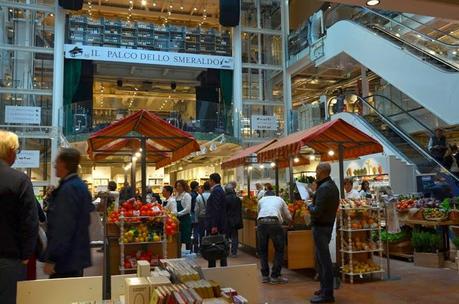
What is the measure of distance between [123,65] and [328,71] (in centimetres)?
907

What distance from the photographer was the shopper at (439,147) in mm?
10852

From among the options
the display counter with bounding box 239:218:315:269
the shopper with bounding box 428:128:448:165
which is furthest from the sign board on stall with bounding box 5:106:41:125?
the shopper with bounding box 428:128:448:165

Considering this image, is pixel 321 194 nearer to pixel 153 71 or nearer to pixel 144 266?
pixel 144 266

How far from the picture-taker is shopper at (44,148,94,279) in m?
3.07

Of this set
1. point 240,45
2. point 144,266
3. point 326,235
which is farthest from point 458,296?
point 240,45

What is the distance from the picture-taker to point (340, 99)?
1544 centimetres

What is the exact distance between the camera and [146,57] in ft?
59.9

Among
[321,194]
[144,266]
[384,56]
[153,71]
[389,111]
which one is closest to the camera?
[144,266]

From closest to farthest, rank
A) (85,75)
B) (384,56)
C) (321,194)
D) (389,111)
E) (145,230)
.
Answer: (321,194) < (145,230) < (384,56) < (389,111) < (85,75)

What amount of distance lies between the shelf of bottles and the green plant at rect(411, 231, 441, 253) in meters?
13.4

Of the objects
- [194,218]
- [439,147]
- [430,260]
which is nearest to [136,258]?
[194,218]

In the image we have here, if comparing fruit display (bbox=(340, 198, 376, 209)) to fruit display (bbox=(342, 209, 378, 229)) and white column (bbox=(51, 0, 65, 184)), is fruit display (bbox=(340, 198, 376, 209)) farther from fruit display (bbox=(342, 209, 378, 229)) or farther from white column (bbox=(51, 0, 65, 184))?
white column (bbox=(51, 0, 65, 184))

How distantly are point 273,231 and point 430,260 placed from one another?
2.92m

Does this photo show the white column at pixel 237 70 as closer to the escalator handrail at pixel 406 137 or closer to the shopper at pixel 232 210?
the escalator handrail at pixel 406 137
